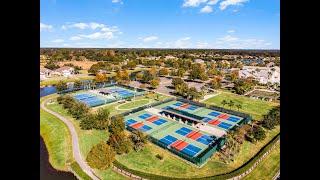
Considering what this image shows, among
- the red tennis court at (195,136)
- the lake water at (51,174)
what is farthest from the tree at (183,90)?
the lake water at (51,174)

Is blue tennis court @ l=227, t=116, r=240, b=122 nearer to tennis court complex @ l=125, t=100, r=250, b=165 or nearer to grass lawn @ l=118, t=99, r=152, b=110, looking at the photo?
tennis court complex @ l=125, t=100, r=250, b=165

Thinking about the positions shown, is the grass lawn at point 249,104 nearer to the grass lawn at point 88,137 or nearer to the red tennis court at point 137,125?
the red tennis court at point 137,125

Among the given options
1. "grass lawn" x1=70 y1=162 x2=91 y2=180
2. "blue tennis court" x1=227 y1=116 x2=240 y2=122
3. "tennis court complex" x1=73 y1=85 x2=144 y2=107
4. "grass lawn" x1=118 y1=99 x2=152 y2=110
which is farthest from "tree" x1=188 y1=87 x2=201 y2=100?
"grass lawn" x1=70 y1=162 x2=91 y2=180

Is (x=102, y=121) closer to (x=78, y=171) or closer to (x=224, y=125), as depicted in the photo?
(x=78, y=171)

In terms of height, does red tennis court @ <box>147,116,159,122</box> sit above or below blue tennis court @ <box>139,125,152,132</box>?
above

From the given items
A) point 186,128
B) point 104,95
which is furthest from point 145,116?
point 104,95
